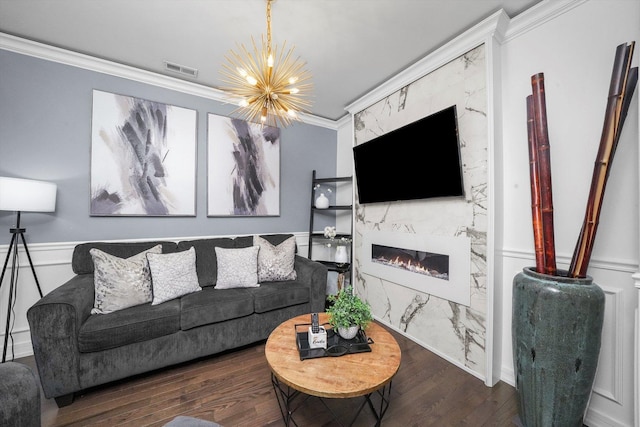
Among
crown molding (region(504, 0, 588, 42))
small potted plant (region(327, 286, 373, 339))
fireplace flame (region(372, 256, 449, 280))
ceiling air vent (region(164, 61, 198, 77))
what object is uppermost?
ceiling air vent (region(164, 61, 198, 77))

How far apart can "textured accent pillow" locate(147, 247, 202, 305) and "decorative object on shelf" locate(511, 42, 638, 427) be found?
100 inches

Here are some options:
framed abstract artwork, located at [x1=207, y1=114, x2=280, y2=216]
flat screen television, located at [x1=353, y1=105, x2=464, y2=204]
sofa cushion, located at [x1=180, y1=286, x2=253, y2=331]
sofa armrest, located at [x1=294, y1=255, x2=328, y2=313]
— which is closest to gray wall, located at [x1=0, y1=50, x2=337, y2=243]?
framed abstract artwork, located at [x1=207, y1=114, x2=280, y2=216]

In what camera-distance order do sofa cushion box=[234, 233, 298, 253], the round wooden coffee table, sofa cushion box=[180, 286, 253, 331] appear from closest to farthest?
the round wooden coffee table, sofa cushion box=[180, 286, 253, 331], sofa cushion box=[234, 233, 298, 253]

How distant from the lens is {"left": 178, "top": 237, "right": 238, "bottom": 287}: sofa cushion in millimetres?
2525

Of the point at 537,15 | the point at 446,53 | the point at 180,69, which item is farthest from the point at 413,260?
the point at 180,69

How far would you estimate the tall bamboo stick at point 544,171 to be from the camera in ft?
4.91

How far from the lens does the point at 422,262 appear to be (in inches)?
96.0

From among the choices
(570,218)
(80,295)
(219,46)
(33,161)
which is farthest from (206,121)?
(570,218)

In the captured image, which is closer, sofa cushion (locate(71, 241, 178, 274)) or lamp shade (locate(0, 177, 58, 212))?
lamp shade (locate(0, 177, 58, 212))

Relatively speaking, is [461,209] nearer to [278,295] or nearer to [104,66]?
[278,295]

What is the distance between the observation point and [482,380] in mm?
1907

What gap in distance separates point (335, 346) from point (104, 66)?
3.30 m

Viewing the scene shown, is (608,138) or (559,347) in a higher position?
(608,138)

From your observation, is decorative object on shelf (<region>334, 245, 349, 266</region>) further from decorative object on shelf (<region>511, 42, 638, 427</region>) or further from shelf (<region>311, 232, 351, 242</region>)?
decorative object on shelf (<region>511, 42, 638, 427</region>)
